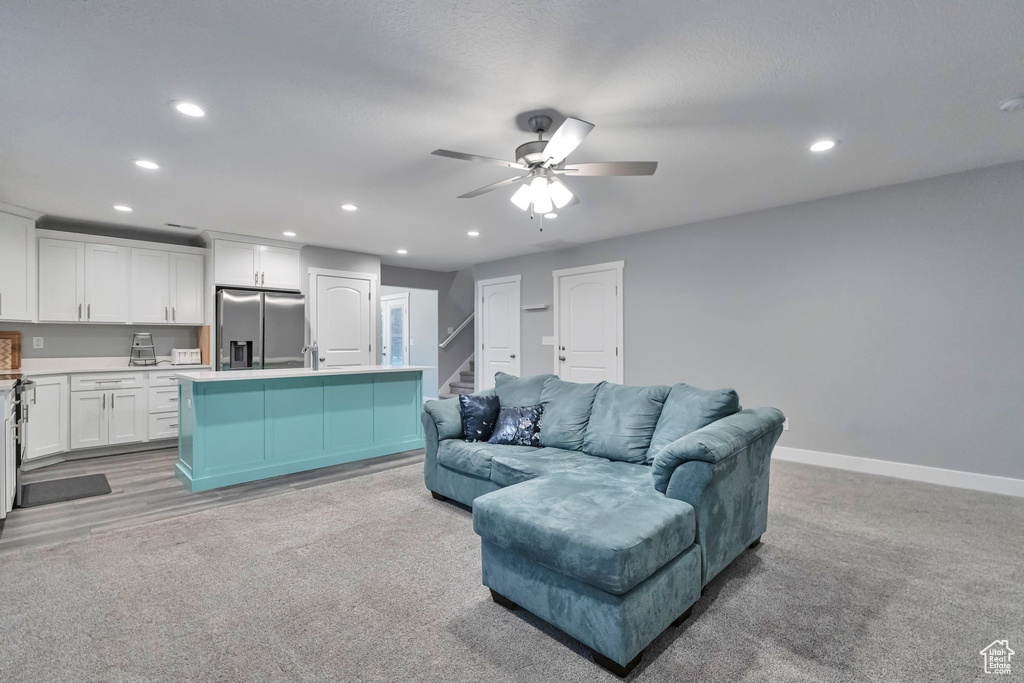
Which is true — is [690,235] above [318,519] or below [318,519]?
above

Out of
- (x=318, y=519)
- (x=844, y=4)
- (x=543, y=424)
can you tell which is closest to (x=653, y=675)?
(x=543, y=424)

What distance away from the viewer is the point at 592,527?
5.49ft

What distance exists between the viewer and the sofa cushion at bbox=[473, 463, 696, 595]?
155cm

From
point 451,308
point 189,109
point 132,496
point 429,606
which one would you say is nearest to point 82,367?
point 132,496

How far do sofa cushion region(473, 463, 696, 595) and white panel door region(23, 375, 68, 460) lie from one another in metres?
4.72

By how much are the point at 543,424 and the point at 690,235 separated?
10.3ft

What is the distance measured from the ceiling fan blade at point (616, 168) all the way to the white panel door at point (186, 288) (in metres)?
4.90

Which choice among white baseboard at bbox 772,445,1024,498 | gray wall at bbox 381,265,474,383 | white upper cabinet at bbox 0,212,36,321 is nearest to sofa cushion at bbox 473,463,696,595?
white baseboard at bbox 772,445,1024,498

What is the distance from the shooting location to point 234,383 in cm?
371

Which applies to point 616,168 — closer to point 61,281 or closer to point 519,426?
point 519,426

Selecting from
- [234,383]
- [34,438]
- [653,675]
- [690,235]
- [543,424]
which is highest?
[690,235]

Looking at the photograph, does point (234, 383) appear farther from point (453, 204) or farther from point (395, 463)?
point (453, 204)

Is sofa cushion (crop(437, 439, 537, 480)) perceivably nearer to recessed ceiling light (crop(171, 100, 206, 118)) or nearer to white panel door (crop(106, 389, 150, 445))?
recessed ceiling light (crop(171, 100, 206, 118))

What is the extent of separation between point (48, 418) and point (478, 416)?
419cm
